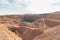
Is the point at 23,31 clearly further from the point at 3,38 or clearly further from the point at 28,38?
the point at 3,38

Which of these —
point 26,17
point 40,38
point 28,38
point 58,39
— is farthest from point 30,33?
point 26,17

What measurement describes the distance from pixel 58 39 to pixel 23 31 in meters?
7.47

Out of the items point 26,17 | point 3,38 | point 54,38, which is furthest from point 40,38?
point 26,17

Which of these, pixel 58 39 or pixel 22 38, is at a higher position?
pixel 58 39

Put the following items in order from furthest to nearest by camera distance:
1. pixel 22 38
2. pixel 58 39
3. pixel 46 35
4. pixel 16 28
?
1. pixel 16 28
2. pixel 22 38
3. pixel 46 35
4. pixel 58 39

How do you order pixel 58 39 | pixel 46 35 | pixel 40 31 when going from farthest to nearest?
pixel 40 31, pixel 46 35, pixel 58 39

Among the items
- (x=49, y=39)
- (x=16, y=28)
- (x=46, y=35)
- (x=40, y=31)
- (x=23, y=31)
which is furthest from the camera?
(x=16, y=28)

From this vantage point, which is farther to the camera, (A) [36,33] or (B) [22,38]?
(B) [22,38]

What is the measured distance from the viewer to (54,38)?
10883 mm

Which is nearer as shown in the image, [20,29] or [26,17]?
[20,29]

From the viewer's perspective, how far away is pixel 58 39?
408 inches

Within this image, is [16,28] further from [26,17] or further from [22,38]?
Answer: [26,17]

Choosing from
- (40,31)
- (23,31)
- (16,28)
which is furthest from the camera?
(16,28)

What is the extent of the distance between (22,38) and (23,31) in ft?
6.26
